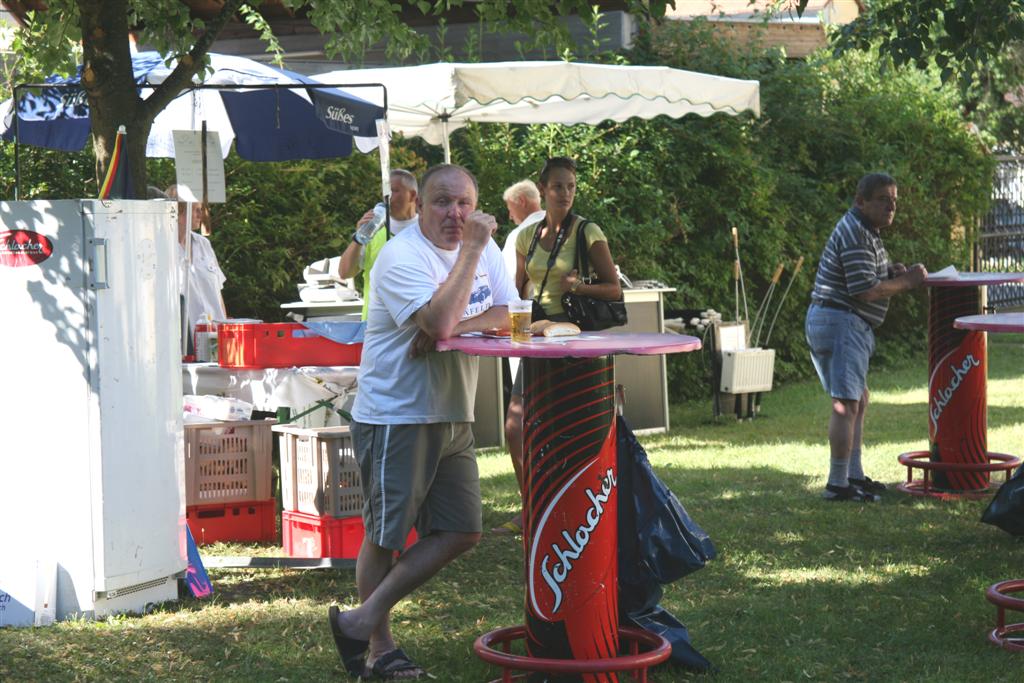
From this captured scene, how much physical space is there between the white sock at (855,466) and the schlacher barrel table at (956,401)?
0.91 ft

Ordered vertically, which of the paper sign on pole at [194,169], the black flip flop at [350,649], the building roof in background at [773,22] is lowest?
the black flip flop at [350,649]

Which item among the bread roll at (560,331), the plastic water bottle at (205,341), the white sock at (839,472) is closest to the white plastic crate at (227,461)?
the plastic water bottle at (205,341)

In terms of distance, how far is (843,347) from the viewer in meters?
7.80

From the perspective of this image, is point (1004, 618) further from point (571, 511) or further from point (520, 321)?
point (520, 321)

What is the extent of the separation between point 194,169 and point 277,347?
1.77m

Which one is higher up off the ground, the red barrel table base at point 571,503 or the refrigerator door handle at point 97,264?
the refrigerator door handle at point 97,264

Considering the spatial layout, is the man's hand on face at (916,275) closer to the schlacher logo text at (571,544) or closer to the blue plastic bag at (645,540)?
the blue plastic bag at (645,540)

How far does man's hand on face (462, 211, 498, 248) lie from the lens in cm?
438

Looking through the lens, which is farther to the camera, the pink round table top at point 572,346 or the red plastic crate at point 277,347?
the red plastic crate at point 277,347

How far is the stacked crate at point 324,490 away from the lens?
256 inches

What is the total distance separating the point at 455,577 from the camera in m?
6.36

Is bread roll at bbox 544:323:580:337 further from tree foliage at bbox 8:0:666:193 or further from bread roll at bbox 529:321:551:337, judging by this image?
tree foliage at bbox 8:0:666:193

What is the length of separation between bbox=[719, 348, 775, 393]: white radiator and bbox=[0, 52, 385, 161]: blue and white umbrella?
4.08 meters

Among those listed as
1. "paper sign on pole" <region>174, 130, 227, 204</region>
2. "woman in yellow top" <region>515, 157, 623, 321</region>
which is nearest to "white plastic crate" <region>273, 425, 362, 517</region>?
"woman in yellow top" <region>515, 157, 623, 321</region>
